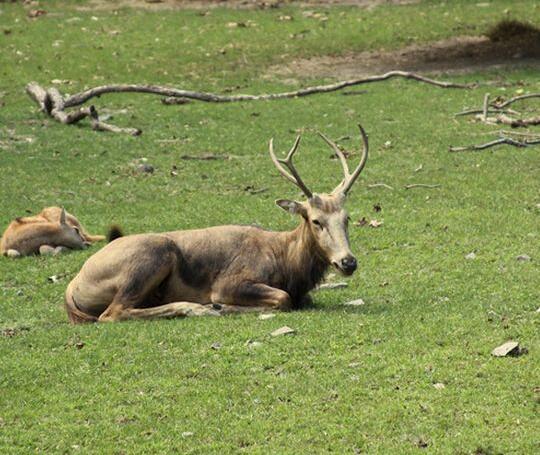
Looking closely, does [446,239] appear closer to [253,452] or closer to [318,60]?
[253,452]

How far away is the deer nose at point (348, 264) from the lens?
1035 centimetres

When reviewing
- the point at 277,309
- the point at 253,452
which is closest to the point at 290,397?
the point at 253,452

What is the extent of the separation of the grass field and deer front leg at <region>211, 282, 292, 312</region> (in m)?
0.38

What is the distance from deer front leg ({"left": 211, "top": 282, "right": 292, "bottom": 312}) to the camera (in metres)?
10.9

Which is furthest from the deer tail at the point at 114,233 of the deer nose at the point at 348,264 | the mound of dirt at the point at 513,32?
the mound of dirt at the point at 513,32

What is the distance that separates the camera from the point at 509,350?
29.2 feet

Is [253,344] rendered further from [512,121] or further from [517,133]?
[512,121]

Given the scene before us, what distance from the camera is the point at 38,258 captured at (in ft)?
45.1

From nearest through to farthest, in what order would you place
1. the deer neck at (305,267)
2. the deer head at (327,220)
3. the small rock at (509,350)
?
1. the small rock at (509,350)
2. the deer head at (327,220)
3. the deer neck at (305,267)

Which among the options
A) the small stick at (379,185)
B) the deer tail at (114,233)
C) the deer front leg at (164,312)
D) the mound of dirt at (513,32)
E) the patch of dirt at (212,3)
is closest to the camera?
the deer front leg at (164,312)

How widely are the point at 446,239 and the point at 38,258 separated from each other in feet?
14.8

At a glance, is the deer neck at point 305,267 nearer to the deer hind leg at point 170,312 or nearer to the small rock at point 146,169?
the deer hind leg at point 170,312

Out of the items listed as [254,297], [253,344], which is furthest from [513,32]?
[253,344]

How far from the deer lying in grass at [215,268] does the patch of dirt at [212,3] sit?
61.1ft
